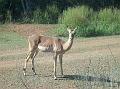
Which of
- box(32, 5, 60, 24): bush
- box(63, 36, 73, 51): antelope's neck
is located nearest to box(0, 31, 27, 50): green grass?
box(32, 5, 60, 24): bush

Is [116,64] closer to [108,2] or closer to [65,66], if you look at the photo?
[65,66]

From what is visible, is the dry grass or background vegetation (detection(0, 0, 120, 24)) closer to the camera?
the dry grass

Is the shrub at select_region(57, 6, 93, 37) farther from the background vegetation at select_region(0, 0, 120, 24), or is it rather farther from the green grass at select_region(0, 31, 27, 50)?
the background vegetation at select_region(0, 0, 120, 24)

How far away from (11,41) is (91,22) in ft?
17.5

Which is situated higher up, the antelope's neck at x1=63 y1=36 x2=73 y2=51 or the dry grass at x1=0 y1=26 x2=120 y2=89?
the antelope's neck at x1=63 y1=36 x2=73 y2=51

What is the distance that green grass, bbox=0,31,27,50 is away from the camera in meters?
17.6

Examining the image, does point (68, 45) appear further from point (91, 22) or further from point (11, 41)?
point (91, 22)

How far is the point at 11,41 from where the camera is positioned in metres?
19.0

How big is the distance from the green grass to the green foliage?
2186 mm

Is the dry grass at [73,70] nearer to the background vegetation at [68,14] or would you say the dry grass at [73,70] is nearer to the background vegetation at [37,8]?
the background vegetation at [68,14]

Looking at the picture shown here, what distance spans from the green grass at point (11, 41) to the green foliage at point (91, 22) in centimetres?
219

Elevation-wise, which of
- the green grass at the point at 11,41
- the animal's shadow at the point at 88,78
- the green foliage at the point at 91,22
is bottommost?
the animal's shadow at the point at 88,78

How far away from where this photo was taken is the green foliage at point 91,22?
2108 cm

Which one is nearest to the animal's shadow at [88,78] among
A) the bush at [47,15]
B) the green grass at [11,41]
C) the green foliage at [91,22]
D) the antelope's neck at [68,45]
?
the antelope's neck at [68,45]
